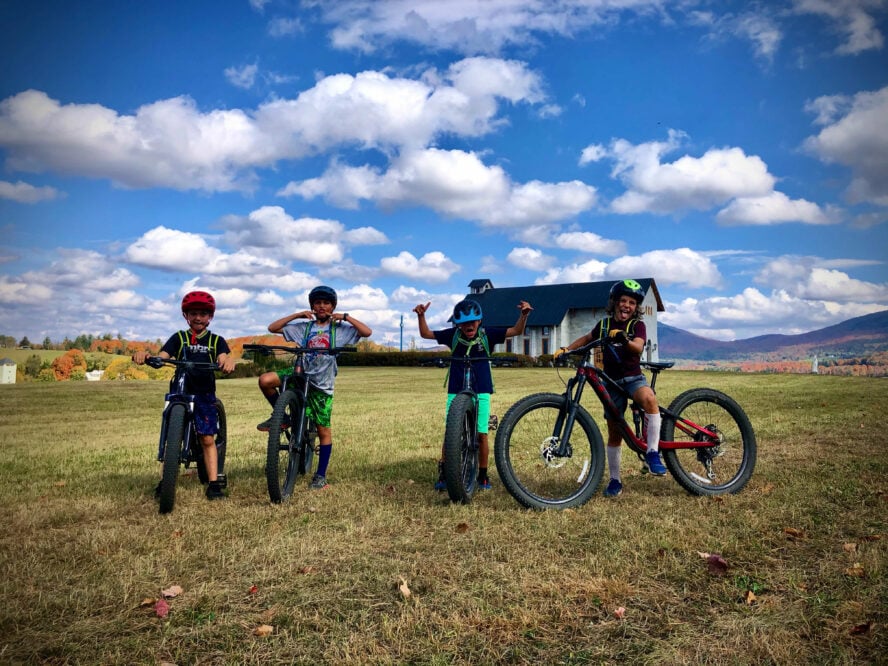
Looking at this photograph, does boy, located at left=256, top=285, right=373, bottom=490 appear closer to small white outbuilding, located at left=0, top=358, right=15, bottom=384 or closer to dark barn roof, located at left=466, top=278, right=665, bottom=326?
small white outbuilding, located at left=0, top=358, right=15, bottom=384

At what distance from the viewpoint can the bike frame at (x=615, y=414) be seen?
583cm

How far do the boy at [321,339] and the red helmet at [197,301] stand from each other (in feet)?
2.22

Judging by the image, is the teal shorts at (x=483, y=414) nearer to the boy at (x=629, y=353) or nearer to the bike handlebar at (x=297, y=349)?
the boy at (x=629, y=353)

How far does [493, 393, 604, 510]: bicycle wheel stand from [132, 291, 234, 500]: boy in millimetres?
2952

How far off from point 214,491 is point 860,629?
18.2 feet

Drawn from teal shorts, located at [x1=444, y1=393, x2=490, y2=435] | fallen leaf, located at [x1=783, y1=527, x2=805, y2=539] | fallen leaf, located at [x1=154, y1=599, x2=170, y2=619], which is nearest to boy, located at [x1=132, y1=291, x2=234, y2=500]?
teal shorts, located at [x1=444, y1=393, x2=490, y2=435]

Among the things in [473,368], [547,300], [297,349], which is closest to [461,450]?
[473,368]

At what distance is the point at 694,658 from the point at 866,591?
1.61 metres

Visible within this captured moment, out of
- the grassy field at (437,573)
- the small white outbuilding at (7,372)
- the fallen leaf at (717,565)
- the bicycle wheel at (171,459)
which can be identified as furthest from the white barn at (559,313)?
the fallen leaf at (717,565)

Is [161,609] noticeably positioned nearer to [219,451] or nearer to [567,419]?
[219,451]

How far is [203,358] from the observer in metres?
6.34

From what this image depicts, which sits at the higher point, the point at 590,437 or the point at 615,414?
the point at 615,414

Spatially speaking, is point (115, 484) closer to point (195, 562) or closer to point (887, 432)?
point (195, 562)

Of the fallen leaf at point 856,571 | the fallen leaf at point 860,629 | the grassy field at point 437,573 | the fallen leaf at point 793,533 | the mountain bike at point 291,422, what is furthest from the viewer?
the mountain bike at point 291,422
